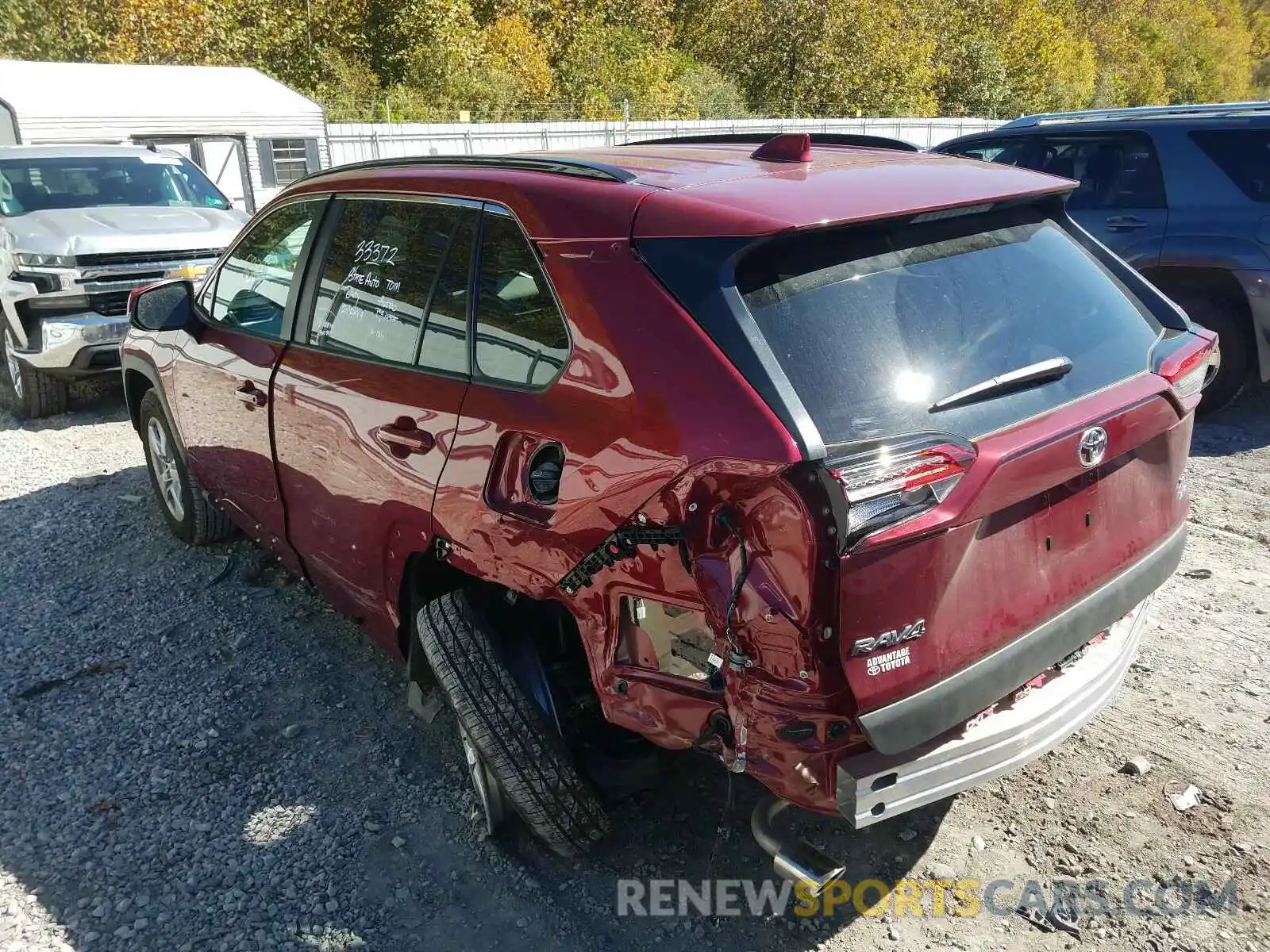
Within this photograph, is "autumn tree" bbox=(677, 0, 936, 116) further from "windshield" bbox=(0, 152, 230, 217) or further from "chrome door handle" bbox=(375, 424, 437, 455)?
"chrome door handle" bbox=(375, 424, 437, 455)

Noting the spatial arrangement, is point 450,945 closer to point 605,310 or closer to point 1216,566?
point 605,310

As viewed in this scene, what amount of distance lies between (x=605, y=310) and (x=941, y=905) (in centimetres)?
183

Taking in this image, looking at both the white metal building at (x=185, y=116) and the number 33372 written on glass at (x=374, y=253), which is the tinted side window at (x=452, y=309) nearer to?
the number 33372 written on glass at (x=374, y=253)

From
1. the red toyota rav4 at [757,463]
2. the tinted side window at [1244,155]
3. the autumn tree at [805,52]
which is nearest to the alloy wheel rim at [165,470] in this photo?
the red toyota rav4 at [757,463]

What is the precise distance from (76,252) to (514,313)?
612 cm

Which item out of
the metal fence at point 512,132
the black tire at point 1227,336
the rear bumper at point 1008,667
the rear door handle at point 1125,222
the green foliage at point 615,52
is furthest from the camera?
the green foliage at point 615,52

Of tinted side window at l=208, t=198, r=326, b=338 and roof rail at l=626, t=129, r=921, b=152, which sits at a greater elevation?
roof rail at l=626, t=129, r=921, b=152

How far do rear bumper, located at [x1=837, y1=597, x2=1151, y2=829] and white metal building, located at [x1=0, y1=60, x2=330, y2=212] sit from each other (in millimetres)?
12434

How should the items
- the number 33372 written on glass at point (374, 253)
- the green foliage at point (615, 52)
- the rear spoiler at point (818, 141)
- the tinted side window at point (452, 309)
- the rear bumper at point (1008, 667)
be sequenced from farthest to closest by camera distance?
the green foliage at point (615, 52) → the rear spoiler at point (818, 141) → the number 33372 written on glass at point (374, 253) → the tinted side window at point (452, 309) → the rear bumper at point (1008, 667)

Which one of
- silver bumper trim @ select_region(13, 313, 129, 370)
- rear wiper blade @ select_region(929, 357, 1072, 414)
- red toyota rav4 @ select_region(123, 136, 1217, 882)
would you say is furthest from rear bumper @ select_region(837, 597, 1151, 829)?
silver bumper trim @ select_region(13, 313, 129, 370)

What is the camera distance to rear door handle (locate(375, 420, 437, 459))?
275 cm

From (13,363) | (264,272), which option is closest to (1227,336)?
(264,272)

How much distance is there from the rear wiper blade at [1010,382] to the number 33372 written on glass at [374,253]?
1.77m

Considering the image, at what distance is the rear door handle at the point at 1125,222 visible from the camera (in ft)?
21.1
